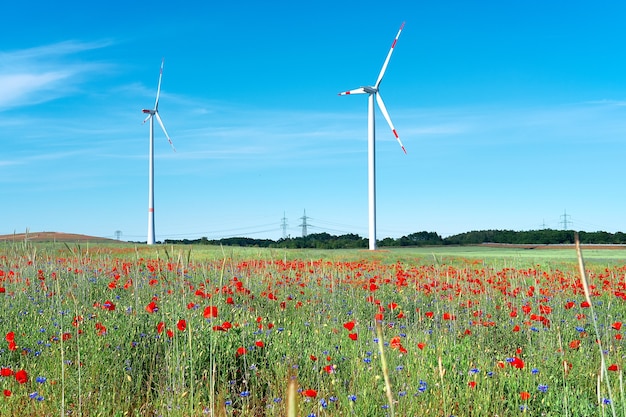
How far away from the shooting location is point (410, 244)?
4012 centimetres

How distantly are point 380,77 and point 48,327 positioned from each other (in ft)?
85.3

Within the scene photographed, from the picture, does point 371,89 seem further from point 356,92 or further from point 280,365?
point 280,365

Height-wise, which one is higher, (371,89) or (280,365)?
(371,89)

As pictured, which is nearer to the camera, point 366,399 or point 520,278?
point 366,399

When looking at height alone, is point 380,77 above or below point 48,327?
above

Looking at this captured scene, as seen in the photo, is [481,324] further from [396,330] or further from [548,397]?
[548,397]

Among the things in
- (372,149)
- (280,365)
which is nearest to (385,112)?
(372,149)

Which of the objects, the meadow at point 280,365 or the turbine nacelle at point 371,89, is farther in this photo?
the turbine nacelle at point 371,89

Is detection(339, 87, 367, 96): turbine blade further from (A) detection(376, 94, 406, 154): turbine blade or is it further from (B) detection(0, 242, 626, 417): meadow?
(B) detection(0, 242, 626, 417): meadow

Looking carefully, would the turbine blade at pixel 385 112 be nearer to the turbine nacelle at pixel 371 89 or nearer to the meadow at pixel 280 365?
the turbine nacelle at pixel 371 89

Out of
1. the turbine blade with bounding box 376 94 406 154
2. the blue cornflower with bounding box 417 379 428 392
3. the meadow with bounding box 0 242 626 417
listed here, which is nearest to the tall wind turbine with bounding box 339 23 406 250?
the turbine blade with bounding box 376 94 406 154

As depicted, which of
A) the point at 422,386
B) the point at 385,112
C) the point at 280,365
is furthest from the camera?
the point at 385,112

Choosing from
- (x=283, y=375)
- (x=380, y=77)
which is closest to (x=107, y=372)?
(x=283, y=375)

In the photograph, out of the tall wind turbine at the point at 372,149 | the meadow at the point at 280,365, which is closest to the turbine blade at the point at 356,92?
the tall wind turbine at the point at 372,149
